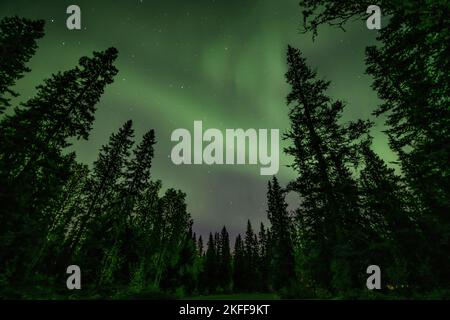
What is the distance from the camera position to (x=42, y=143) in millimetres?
14625

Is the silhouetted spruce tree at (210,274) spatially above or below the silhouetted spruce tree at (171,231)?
below

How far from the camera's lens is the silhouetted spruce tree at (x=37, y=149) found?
41.9ft

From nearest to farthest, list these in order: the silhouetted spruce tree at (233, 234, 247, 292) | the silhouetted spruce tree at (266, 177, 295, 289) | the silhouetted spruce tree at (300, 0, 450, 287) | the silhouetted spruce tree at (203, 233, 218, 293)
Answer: the silhouetted spruce tree at (300, 0, 450, 287) < the silhouetted spruce tree at (266, 177, 295, 289) < the silhouetted spruce tree at (203, 233, 218, 293) < the silhouetted spruce tree at (233, 234, 247, 292)

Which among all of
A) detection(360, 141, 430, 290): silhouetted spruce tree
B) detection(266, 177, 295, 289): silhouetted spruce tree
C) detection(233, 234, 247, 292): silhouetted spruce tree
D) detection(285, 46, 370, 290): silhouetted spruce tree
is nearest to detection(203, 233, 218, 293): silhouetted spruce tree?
detection(233, 234, 247, 292): silhouetted spruce tree

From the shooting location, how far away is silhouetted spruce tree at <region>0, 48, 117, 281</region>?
12.8 meters

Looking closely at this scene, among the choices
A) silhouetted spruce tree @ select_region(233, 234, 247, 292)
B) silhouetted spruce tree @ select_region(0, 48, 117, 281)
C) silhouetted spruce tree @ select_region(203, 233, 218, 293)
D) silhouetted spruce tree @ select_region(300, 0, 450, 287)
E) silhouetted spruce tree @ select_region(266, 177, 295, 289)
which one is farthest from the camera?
silhouetted spruce tree @ select_region(233, 234, 247, 292)

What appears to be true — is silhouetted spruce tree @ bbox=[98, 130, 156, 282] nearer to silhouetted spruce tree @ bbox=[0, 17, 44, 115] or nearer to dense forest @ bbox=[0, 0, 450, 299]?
dense forest @ bbox=[0, 0, 450, 299]

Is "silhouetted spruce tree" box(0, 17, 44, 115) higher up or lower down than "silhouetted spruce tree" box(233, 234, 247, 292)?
higher up

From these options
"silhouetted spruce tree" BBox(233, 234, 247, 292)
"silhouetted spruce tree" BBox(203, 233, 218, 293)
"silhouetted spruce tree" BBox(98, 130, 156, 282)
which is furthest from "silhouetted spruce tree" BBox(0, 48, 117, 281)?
"silhouetted spruce tree" BBox(233, 234, 247, 292)

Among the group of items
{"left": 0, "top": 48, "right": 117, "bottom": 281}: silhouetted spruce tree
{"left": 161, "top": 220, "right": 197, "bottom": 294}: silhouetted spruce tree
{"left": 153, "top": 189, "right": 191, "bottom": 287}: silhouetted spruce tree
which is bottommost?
{"left": 161, "top": 220, "right": 197, "bottom": 294}: silhouetted spruce tree

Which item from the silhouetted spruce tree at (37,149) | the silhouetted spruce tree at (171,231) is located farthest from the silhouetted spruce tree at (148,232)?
the silhouetted spruce tree at (37,149)

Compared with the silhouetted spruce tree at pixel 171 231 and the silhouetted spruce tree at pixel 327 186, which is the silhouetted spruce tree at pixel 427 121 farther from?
the silhouetted spruce tree at pixel 171 231

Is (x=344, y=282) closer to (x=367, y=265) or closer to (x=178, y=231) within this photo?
(x=367, y=265)

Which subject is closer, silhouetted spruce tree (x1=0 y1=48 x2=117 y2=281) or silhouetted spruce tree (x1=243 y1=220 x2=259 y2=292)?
silhouetted spruce tree (x1=0 y1=48 x2=117 y2=281)
